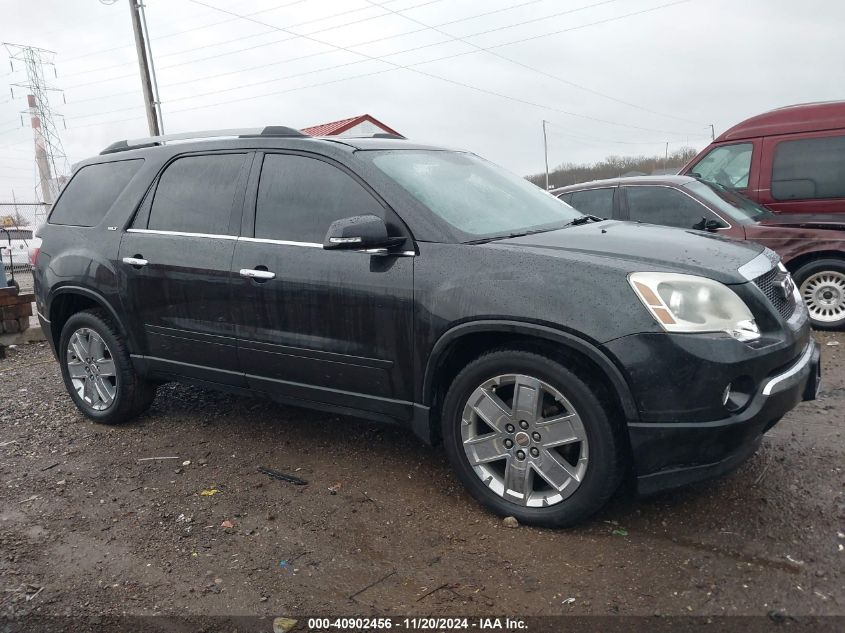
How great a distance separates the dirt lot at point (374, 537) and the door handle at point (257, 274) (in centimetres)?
111

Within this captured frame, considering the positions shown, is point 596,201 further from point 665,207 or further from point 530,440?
point 530,440

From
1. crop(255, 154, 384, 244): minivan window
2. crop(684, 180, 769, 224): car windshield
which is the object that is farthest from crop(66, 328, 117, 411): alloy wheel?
crop(684, 180, 769, 224): car windshield

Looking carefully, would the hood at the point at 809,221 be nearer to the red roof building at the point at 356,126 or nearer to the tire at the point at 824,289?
the tire at the point at 824,289

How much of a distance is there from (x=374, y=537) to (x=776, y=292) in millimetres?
2148

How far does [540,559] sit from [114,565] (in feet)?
6.03

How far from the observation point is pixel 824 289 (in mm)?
6426

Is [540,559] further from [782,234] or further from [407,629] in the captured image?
[782,234]

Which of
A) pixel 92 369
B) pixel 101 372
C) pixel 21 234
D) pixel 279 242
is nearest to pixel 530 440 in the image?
pixel 279 242

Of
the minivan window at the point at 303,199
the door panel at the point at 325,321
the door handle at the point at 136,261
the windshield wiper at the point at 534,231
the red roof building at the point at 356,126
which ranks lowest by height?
the door panel at the point at 325,321

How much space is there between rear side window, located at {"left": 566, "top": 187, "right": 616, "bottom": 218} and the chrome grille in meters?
3.90

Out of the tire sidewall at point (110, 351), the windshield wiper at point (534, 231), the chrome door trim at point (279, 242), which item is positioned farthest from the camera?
the tire sidewall at point (110, 351)

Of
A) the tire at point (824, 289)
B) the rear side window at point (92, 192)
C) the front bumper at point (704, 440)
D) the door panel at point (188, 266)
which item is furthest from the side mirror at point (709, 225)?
the rear side window at point (92, 192)

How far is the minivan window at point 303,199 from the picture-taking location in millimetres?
3475

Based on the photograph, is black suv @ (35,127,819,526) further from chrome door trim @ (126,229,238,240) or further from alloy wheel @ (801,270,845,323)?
alloy wheel @ (801,270,845,323)
